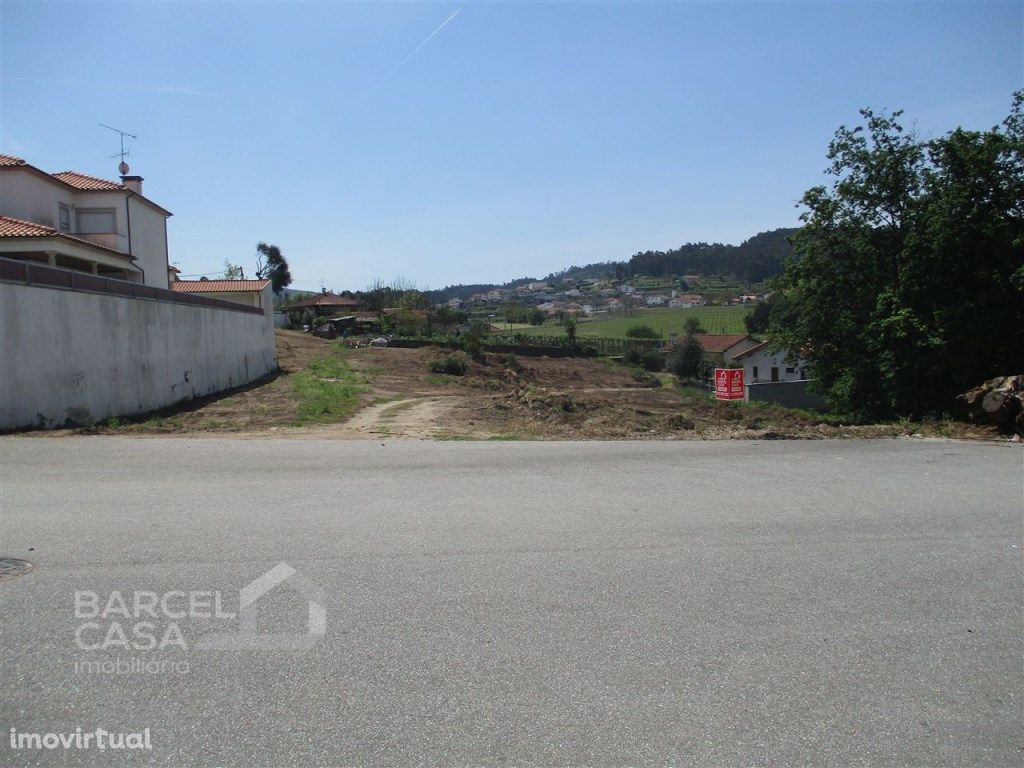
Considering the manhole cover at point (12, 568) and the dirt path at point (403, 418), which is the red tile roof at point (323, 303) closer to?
the dirt path at point (403, 418)

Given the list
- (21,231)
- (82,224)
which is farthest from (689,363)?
(21,231)

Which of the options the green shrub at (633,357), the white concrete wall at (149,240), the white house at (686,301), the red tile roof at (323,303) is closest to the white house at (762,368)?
the green shrub at (633,357)

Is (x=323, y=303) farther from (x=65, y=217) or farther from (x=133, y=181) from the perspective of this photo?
(x=65, y=217)

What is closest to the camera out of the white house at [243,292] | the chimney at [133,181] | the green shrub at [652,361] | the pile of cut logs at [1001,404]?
the pile of cut logs at [1001,404]

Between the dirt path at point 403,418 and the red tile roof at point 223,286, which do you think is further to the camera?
the red tile roof at point 223,286

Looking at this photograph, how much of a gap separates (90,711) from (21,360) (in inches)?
490

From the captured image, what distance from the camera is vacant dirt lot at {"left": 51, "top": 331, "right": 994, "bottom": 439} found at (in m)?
15.3

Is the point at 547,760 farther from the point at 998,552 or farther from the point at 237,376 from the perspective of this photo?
the point at 237,376

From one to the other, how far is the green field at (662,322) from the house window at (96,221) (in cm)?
5670

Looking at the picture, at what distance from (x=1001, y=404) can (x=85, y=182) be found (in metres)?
35.9

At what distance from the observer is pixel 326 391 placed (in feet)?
82.0

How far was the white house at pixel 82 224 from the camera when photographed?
2402cm

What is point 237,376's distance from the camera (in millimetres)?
27531

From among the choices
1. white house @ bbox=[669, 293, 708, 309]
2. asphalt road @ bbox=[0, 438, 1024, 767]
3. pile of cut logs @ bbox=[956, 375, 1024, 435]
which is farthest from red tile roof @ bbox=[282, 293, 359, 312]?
white house @ bbox=[669, 293, 708, 309]
